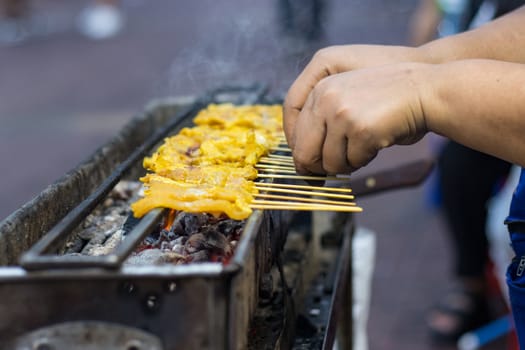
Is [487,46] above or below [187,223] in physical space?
above

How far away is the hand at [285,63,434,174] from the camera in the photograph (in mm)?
1838

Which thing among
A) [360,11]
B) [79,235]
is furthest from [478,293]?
[360,11]

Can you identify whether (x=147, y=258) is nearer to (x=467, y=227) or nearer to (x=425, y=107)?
(x=425, y=107)

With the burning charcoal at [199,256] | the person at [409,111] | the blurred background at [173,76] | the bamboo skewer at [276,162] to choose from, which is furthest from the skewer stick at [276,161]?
the blurred background at [173,76]

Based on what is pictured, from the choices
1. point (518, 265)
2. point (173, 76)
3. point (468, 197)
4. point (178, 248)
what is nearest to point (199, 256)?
point (178, 248)

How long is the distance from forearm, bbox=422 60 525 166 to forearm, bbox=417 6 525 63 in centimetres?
55

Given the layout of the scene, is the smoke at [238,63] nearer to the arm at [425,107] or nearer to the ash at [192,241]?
the ash at [192,241]

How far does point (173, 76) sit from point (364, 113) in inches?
116

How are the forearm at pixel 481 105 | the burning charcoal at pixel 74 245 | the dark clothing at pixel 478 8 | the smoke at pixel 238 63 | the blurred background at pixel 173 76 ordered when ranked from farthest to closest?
the blurred background at pixel 173 76, the smoke at pixel 238 63, the dark clothing at pixel 478 8, the burning charcoal at pixel 74 245, the forearm at pixel 481 105

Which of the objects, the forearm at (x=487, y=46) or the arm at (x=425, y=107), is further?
the forearm at (x=487, y=46)

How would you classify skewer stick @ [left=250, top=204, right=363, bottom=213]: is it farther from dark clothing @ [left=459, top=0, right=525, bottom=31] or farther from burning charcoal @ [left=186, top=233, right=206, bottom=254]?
dark clothing @ [left=459, top=0, right=525, bottom=31]

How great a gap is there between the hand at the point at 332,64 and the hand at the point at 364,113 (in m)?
0.26

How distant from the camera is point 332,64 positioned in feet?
7.75

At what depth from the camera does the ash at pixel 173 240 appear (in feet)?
6.56
